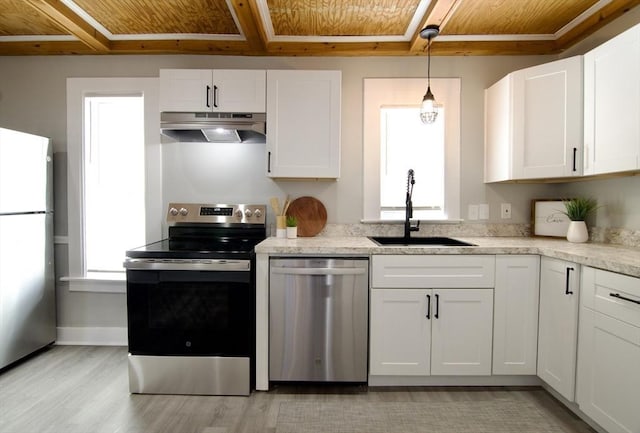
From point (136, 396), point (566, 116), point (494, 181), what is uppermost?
point (566, 116)

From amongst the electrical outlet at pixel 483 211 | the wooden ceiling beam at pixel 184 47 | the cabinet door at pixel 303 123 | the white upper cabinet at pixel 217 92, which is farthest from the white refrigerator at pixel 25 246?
the electrical outlet at pixel 483 211

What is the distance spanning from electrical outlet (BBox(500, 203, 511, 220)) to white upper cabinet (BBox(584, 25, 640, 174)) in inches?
26.3

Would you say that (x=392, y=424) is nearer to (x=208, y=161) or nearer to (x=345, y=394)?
(x=345, y=394)

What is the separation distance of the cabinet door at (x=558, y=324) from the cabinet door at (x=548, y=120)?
0.65 m

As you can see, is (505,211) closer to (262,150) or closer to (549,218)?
(549,218)

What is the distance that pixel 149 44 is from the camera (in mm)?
2660

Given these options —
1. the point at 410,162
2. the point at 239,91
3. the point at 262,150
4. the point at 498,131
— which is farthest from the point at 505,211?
the point at 239,91

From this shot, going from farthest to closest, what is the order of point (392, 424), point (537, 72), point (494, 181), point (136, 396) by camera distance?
point (494, 181) < point (537, 72) < point (136, 396) < point (392, 424)

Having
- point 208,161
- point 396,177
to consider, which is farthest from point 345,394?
point 208,161

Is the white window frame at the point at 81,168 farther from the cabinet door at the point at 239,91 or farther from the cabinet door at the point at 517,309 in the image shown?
the cabinet door at the point at 517,309

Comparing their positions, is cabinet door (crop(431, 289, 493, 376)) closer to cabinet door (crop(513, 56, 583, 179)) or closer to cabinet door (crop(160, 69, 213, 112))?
cabinet door (crop(513, 56, 583, 179))

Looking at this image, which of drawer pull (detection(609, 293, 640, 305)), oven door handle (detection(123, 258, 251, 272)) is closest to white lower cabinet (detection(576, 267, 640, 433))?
drawer pull (detection(609, 293, 640, 305))

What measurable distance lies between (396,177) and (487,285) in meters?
1.07

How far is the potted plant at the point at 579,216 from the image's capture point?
2.29m
